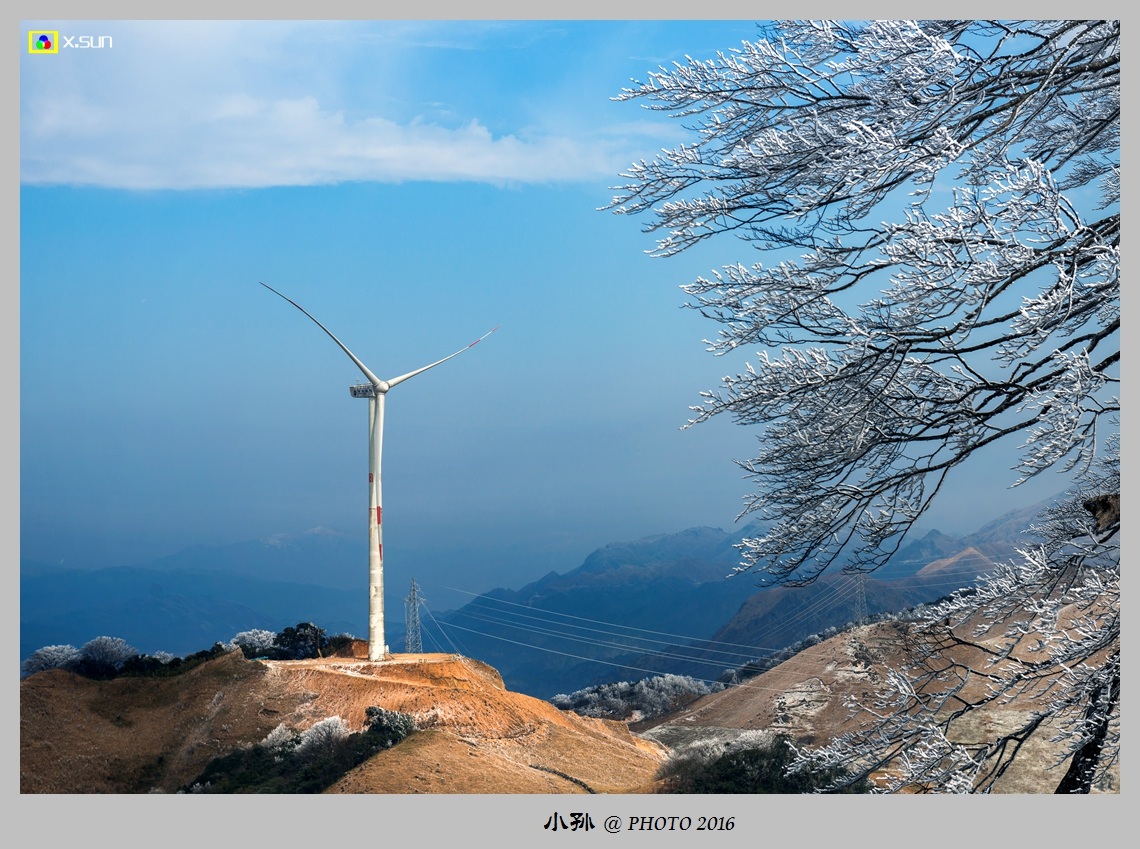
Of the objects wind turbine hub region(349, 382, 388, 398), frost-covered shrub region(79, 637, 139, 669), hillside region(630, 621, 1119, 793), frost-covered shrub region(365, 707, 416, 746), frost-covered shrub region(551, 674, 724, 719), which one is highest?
wind turbine hub region(349, 382, 388, 398)

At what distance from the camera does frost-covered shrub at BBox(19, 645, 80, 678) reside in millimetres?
19484

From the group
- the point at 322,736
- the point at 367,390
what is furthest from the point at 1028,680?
the point at 367,390

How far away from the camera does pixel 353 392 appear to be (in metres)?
17.4

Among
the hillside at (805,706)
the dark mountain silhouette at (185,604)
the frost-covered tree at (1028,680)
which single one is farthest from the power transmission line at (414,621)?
the frost-covered tree at (1028,680)

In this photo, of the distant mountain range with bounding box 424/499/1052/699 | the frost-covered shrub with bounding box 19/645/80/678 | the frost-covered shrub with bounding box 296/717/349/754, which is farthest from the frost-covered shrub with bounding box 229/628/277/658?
the distant mountain range with bounding box 424/499/1052/699

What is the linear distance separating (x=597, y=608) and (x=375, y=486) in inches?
1021

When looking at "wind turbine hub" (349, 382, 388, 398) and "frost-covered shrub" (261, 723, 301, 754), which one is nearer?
"frost-covered shrub" (261, 723, 301, 754)

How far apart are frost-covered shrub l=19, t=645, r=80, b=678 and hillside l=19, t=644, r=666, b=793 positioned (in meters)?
1.30

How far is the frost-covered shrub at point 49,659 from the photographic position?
19.5 metres

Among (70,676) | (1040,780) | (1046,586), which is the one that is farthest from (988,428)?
(70,676)

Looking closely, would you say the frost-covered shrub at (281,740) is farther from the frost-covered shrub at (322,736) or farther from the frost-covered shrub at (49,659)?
the frost-covered shrub at (49,659)

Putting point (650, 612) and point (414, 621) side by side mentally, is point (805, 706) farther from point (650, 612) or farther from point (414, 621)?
point (650, 612)

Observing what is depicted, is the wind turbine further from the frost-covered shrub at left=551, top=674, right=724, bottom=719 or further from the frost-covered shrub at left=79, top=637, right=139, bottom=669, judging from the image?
the frost-covered shrub at left=551, top=674, right=724, bottom=719

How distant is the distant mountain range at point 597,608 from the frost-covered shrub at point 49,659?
13.3m
